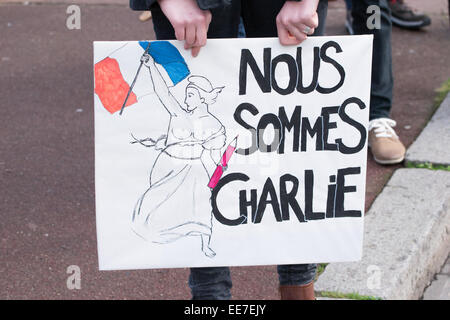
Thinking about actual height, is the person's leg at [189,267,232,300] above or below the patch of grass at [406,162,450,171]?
above

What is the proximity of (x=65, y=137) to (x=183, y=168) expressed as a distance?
7.43ft

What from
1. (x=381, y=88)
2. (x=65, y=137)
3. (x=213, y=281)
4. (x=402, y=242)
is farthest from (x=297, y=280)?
(x=65, y=137)

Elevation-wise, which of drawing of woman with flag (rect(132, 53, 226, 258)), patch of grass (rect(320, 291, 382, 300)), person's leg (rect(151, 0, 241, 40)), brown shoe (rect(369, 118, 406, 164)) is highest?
person's leg (rect(151, 0, 241, 40))

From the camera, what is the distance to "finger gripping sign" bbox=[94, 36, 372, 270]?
1.92 m

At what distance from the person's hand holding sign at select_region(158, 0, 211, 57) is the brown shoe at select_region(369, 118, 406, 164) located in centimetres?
195

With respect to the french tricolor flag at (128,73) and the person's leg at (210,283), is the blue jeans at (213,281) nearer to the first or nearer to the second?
the person's leg at (210,283)

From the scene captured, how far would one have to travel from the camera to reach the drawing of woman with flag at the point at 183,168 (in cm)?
194

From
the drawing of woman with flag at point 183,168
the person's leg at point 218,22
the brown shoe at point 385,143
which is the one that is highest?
the person's leg at point 218,22

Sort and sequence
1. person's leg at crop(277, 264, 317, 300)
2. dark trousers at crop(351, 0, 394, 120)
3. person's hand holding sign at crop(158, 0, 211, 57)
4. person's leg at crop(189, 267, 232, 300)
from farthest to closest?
dark trousers at crop(351, 0, 394, 120), person's leg at crop(277, 264, 317, 300), person's leg at crop(189, 267, 232, 300), person's hand holding sign at crop(158, 0, 211, 57)

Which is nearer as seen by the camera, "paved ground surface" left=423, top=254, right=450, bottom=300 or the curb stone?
the curb stone

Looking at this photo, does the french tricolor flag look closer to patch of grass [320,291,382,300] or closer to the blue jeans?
the blue jeans

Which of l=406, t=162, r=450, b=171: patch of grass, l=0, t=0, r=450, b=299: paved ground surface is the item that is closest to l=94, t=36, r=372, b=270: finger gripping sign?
l=0, t=0, r=450, b=299: paved ground surface

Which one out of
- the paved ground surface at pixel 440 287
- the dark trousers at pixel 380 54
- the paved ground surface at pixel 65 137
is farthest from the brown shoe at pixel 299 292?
the dark trousers at pixel 380 54
